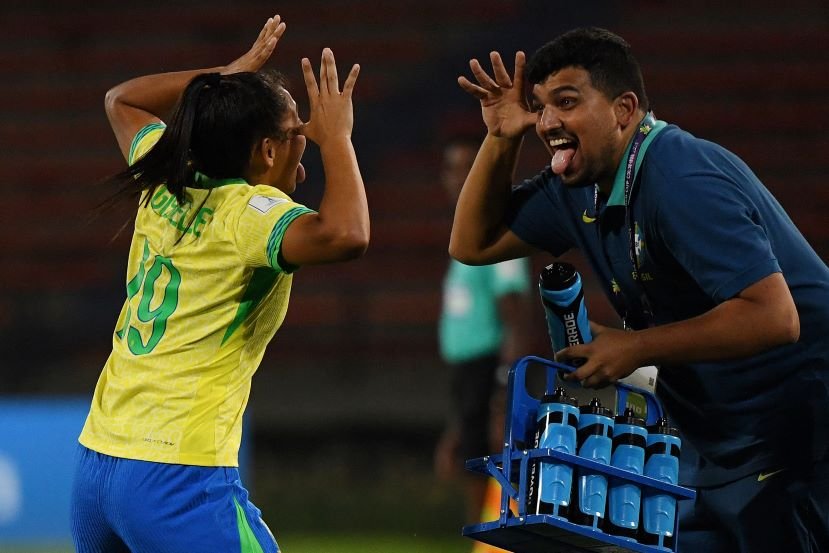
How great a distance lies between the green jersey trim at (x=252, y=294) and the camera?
2.85 metres

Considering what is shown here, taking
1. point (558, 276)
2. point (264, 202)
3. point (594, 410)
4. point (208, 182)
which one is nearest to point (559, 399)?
point (594, 410)

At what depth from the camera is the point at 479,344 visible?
6.71 meters

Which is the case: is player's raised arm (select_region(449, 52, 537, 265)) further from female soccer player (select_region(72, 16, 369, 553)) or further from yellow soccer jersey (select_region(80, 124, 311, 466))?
yellow soccer jersey (select_region(80, 124, 311, 466))

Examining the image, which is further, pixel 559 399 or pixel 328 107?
pixel 328 107

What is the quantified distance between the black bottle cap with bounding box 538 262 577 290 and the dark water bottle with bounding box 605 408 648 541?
0.33 meters

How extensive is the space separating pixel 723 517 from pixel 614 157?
3.04 feet

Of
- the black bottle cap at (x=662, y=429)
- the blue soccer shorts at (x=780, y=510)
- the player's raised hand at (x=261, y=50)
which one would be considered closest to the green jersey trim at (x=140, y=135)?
the player's raised hand at (x=261, y=50)

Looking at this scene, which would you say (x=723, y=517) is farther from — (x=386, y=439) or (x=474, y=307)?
(x=386, y=439)

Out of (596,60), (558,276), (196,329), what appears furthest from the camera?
(596,60)

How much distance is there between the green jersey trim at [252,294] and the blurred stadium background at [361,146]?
6.83 m

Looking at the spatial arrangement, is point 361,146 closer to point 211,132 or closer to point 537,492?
point 211,132

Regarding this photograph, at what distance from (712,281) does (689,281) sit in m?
0.24

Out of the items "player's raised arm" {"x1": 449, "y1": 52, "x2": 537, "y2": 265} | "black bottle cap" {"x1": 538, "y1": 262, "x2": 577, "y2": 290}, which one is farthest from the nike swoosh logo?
"player's raised arm" {"x1": 449, "y1": 52, "x2": 537, "y2": 265}

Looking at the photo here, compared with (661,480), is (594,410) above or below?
above
